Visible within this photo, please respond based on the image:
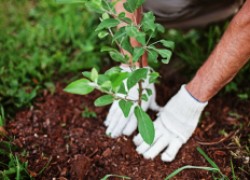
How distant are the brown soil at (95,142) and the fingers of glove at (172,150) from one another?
28 millimetres

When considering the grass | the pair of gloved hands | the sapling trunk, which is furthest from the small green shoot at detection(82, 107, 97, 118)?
the sapling trunk

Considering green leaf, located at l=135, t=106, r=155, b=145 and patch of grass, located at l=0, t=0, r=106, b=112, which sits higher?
green leaf, located at l=135, t=106, r=155, b=145

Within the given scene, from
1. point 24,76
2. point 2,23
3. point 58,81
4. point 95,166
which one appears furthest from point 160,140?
point 2,23

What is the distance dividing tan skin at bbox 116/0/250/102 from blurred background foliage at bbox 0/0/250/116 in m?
0.37

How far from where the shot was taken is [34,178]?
156 centimetres

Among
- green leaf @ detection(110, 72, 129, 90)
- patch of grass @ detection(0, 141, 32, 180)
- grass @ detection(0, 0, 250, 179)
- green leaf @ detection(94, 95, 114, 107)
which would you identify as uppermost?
green leaf @ detection(110, 72, 129, 90)

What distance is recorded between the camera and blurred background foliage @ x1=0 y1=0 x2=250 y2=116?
204 cm

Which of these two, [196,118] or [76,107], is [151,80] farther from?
[76,107]

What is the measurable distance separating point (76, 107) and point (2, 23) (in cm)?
97

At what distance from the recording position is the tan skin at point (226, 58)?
1468mm

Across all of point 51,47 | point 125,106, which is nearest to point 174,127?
point 125,106

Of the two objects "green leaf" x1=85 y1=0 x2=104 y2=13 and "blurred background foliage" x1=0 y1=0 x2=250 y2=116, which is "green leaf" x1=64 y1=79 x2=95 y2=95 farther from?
"blurred background foliage" x1=0 y1=0 x2=250 y2=116

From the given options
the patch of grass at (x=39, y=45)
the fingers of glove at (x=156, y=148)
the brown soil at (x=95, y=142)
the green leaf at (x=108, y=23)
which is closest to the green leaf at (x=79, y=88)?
the green leaf at (x=108, y=23)

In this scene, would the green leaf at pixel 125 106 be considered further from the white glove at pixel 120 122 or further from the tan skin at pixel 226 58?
the white glove at pixel 120 122
